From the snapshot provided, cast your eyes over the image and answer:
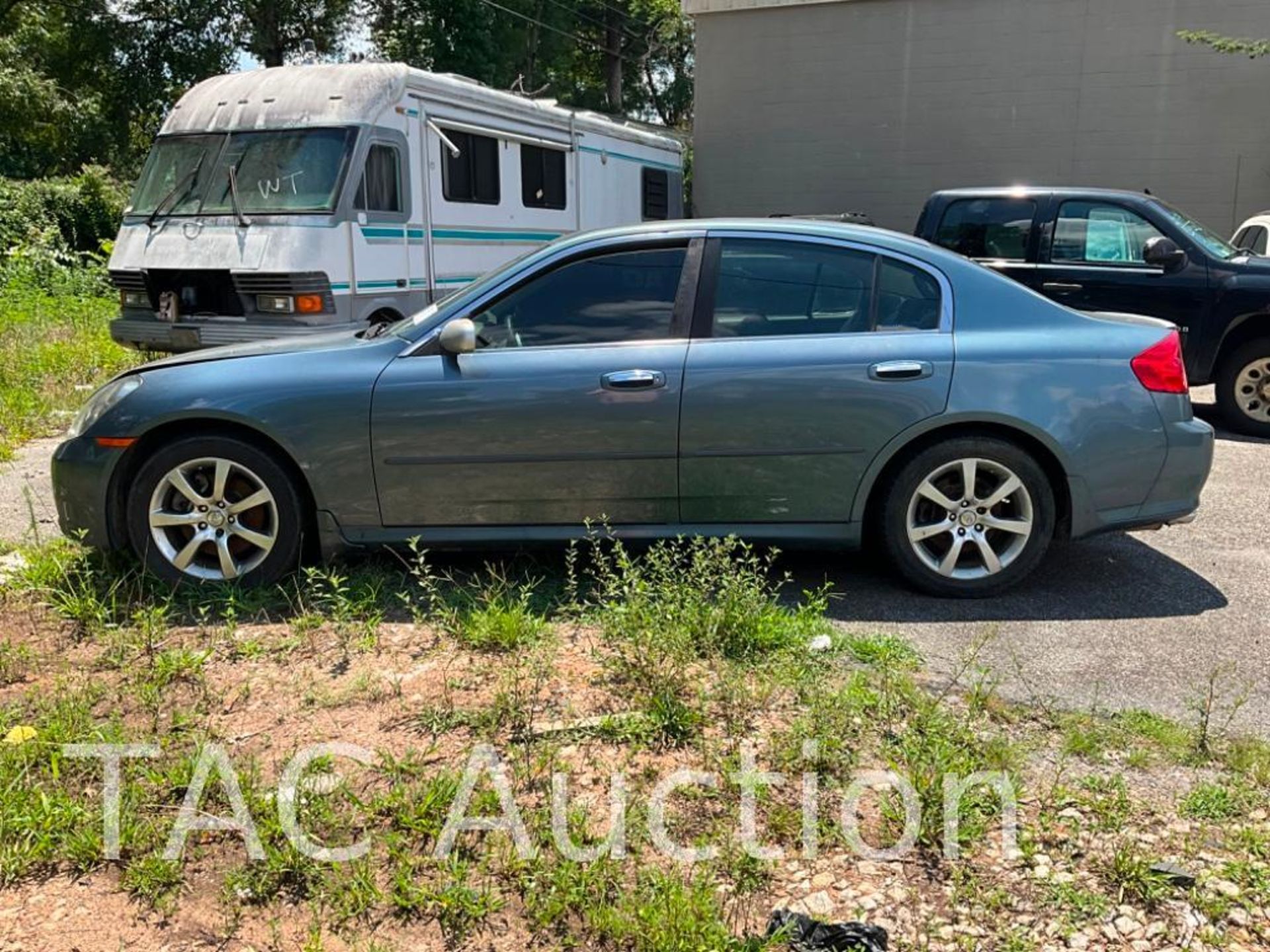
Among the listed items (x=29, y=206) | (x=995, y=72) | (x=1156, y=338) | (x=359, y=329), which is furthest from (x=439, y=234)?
(x=29, y=206)

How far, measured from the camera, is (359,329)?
17.6 ft

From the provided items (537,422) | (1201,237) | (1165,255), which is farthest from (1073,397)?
(1201,237)

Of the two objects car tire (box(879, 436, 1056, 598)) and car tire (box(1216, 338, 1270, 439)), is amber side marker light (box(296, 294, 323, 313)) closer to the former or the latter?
car tire (box(879, 436, 1056, 598))

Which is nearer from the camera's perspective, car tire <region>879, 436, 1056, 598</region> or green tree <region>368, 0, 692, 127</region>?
car tire <region>879, 436, 1056, 598</region>

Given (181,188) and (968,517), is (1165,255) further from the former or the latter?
(181,188)

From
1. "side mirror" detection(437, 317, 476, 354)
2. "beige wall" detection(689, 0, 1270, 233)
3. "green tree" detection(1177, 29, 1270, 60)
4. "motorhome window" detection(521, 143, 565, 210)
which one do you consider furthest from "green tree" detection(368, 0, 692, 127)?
"side mirror" detection(437, 317, 476, 354)

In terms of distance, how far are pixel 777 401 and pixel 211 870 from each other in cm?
278

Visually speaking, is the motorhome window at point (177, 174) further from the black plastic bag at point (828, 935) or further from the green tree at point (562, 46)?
the green tree at point (562, 46)

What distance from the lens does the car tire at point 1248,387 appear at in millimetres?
8461

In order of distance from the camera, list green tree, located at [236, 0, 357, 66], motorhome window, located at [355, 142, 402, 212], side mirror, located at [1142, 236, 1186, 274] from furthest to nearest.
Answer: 1. green tree, located at [236, 0, 357, 66]
2. motorhome window, located at [355, 142, 402, 212]
3. side mirror, located at [1142, 236, 1186, 274]

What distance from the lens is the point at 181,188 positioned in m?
9.79

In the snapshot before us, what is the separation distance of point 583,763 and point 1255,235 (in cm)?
1014

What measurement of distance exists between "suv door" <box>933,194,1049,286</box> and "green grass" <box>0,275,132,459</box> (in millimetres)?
7535

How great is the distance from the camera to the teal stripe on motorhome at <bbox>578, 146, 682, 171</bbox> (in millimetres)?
13875
